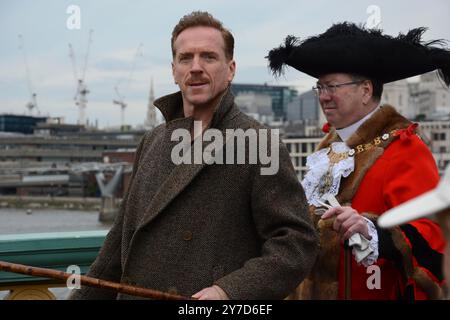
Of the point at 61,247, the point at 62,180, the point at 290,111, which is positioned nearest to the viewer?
the point at 61,247

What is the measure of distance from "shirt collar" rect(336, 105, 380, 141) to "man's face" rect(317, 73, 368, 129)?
0.02 meters

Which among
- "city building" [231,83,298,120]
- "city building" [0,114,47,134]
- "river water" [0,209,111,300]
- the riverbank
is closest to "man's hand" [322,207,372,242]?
"river water" [0,209,111,300]

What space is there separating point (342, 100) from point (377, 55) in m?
0.22

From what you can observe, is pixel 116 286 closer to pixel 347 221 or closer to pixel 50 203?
pixel 347 221

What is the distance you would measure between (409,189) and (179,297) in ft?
3.19

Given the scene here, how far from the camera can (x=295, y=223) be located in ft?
7.46

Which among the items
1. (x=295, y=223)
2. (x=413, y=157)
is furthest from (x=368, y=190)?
(x=295, y=223)

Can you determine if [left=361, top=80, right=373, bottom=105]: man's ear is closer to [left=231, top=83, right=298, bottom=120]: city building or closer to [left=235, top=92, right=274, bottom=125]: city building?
[left=235, top=92, right=274, bottom=125]: city building

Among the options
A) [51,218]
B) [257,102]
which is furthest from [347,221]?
[257,102]

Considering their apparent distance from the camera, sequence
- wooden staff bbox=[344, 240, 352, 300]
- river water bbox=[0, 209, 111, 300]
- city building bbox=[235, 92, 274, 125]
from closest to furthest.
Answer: wooden staff bbox=[344, 240, 352, 300], river water bbox=[0, 209, 111, 300], city building bbox=[235, 92, 274, 125]

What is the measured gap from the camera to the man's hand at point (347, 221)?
2.54 metres

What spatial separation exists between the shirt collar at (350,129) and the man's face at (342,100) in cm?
2

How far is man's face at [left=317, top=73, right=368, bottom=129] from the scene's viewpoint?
2953 millimetres
